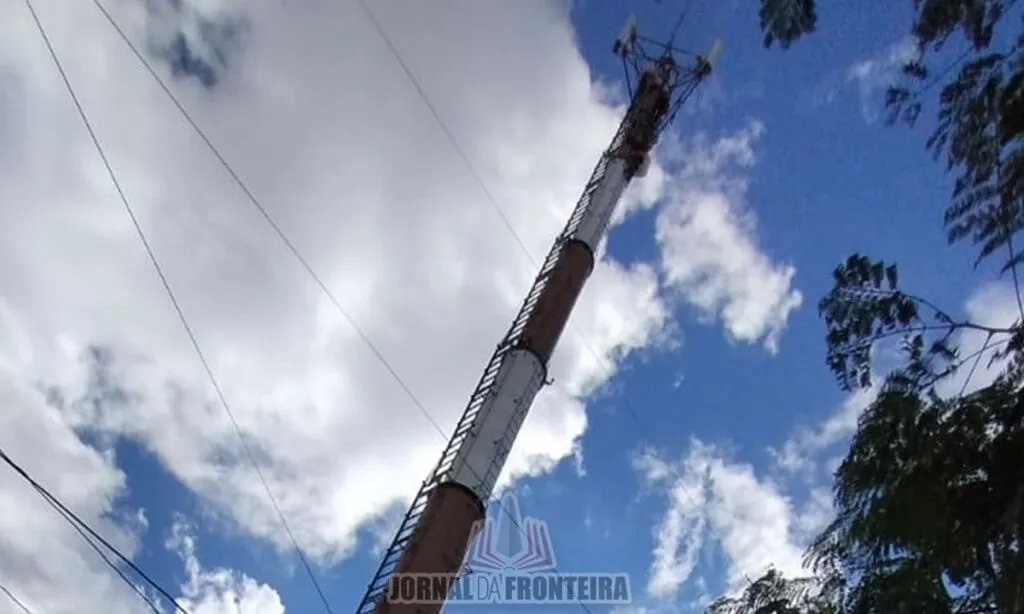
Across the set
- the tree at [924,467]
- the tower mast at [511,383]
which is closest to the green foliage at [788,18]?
the tree at [924,467]

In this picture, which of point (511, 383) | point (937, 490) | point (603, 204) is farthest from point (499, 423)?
point (937, 490)

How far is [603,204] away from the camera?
49.4ft

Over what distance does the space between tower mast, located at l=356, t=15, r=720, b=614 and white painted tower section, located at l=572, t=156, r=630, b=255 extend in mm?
20

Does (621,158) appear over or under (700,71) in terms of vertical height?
under

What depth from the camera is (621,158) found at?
635 inches

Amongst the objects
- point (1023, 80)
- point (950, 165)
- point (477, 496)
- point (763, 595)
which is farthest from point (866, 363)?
point (477, 496)

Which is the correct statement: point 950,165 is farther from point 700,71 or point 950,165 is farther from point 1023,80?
point 700,71

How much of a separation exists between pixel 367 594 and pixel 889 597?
6129 mm

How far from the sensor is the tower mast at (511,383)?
9.95 m

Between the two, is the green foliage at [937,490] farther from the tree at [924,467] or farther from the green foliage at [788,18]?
the green foliage at [788,18]

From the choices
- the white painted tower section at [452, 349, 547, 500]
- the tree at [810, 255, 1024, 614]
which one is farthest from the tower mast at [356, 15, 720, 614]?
the tree at [810, 255, 1024, 614]

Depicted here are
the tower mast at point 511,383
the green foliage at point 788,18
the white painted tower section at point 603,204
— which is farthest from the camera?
the white painted tower section at point 603,204

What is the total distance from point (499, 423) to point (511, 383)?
0.71m

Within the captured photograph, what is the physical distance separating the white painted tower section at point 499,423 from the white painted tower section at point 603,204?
3012 millimetres
